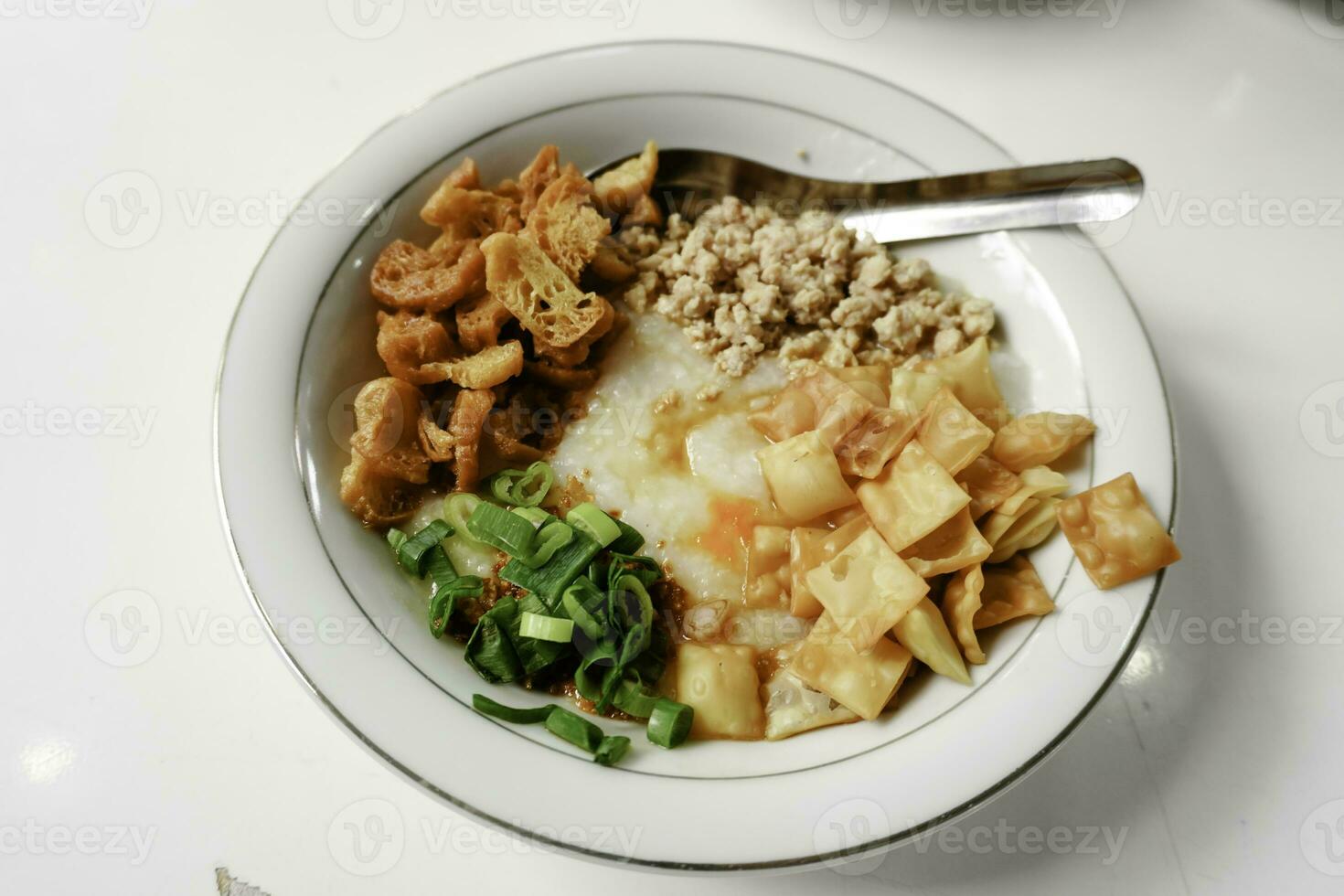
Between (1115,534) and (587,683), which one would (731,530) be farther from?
(1115,534)

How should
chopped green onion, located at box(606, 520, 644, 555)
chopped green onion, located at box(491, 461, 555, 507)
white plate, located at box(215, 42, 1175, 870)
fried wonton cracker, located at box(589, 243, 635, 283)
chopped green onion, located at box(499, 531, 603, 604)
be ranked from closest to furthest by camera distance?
white plate, located at box(215, 42, 1175, 870)
chopped green onion, located at box(499, 531, 603, 604)
chopped green onion, located at box(606, 520, 644, 555)
chopped green onion, located at box(491, 461, 555, 507)
fried wonton cracker, located at box(589, 243, 635, 283)

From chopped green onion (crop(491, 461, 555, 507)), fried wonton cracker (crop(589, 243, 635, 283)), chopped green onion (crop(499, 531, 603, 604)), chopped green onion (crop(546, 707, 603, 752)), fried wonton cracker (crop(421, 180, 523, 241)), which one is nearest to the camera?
chopped green onion (crop(546, 707, 603, 752))

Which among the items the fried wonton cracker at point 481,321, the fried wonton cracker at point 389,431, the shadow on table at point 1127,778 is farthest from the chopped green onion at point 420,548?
the shadow on table at point 1127,778

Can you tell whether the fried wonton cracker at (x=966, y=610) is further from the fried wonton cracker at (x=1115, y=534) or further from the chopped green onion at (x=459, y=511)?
the chopped green onion at (x=459, y=511)

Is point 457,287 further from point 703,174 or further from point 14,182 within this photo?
point 14,182

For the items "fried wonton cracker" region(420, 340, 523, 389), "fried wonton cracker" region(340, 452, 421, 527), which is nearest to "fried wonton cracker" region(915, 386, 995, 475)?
"fried wonton cracker" region(420, 340, 523, 389)

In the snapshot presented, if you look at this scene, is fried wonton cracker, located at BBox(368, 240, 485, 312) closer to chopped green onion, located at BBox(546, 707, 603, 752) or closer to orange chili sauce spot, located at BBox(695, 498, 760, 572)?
orange chili sauce spot, located at BBox(695, 498, 760, 572)

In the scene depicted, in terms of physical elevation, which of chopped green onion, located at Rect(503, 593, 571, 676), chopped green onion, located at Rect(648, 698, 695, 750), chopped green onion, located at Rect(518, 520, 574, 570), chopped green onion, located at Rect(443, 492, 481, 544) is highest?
chopped green onion, located at Rect(443, 492, 481, 544)
